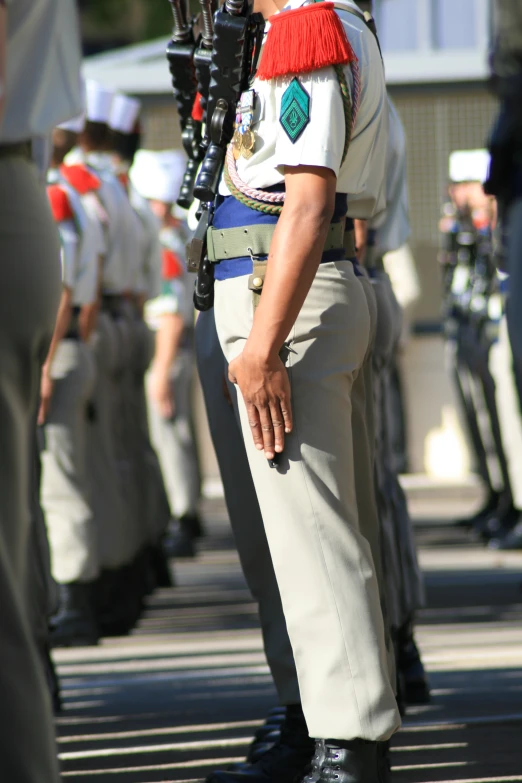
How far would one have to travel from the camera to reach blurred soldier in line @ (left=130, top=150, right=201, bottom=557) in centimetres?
838

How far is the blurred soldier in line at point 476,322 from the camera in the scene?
880cm

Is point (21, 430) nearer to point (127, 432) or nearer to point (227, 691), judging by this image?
point (227, 691)

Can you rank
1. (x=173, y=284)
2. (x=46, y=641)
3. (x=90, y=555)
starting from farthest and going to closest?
(x=173, y=284), (x=90, y=555), (x=46, y=641)

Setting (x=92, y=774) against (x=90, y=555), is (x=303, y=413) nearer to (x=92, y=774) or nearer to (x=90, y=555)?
(x=92, y=774)

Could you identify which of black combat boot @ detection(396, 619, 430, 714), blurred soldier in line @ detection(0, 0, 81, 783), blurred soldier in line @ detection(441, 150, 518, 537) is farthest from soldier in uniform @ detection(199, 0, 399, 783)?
blurred soldier in line @ detection(441, 150, 518, 537)

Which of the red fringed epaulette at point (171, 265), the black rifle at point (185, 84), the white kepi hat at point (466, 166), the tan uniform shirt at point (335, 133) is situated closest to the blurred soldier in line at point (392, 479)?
the black rifle at point (185, 84)

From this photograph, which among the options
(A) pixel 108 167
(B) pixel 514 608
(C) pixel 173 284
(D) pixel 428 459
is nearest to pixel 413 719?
(B) pixel 514 608

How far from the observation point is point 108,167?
640cm

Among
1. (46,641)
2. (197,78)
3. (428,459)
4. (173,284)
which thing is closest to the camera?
(197,78)

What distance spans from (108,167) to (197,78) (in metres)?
2.99

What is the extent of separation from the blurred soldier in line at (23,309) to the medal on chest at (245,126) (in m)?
0.67

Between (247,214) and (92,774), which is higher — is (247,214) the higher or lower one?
the higher one

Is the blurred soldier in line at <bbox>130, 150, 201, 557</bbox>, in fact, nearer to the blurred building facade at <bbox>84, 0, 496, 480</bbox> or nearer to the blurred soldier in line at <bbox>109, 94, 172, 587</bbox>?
the blurred soldier in line at <bbox>109, 94, 172, 587</bbox>

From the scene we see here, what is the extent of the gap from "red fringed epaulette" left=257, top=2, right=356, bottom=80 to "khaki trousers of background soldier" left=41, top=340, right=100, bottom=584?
262cm
